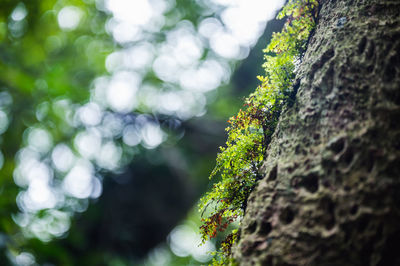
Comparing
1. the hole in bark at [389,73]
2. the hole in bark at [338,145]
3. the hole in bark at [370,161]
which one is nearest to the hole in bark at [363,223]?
the hole in bark at [370,161]

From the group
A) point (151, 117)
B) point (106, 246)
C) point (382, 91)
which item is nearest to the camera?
point (382, 91)

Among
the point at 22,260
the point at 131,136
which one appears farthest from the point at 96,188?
the point at 22,260

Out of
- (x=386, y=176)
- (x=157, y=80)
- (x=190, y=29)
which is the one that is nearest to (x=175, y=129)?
(x=157, y=80)

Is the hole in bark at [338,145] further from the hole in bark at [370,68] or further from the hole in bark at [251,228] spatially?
the hole in bark at [251,228]

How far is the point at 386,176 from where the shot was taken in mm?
921

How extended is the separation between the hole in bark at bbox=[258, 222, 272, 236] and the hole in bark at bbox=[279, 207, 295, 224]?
0.25 feet

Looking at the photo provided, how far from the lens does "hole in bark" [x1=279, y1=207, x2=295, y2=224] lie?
43.4 inches

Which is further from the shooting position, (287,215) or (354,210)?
(287,215)

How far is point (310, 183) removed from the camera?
112cm

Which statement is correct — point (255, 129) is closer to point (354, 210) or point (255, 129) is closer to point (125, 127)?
point (354, 210)

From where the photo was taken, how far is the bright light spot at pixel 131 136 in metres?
9.16

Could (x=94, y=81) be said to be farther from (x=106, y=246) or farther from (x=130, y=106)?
(x=106, y=246)

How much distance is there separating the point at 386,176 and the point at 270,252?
54cm

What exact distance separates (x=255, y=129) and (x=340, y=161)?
0.76 m
